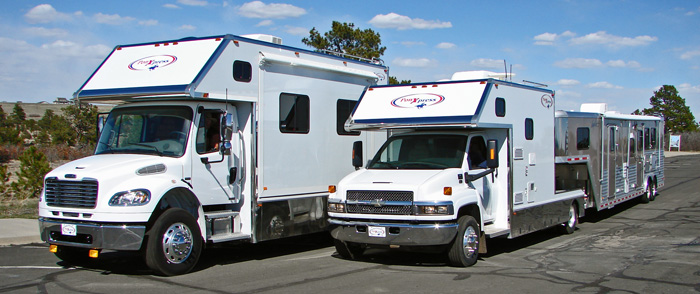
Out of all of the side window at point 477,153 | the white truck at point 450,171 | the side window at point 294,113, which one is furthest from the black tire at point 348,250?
the side window at point 477,153

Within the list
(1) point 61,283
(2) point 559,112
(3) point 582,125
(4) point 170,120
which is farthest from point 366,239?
(3) point 582,125

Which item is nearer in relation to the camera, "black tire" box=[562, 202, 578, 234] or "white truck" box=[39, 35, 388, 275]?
"white truck" box=[39, 35, 388, 275]

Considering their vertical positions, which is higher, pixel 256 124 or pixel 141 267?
pixel 256 124

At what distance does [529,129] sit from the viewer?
39.3 feet

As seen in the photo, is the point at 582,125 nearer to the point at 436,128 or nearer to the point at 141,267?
the point at 436,128

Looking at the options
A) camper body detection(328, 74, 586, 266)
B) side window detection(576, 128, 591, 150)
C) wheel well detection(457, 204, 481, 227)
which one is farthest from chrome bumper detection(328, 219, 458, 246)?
side window detection(576, 128, 591, 150)

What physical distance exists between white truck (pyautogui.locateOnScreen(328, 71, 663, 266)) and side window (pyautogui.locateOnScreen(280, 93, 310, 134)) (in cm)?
88

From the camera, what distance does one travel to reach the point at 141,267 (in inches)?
382

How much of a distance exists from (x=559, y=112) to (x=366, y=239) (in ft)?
22.1

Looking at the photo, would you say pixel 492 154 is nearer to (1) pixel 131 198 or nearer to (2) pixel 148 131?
(2) pixel 148 131

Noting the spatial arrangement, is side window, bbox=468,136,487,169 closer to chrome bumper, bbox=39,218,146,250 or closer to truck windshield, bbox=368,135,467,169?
truck windshield, bbox=368,135,467,169

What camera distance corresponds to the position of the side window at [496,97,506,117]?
35.4 feet

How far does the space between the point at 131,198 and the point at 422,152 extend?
4.64m

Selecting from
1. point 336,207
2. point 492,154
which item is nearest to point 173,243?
point 336,207
